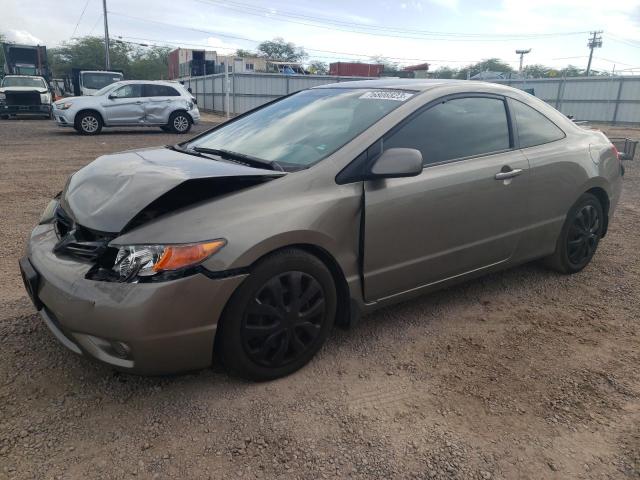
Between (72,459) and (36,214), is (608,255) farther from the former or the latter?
(36,214)

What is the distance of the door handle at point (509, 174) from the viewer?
3361mm

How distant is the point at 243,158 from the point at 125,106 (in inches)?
543

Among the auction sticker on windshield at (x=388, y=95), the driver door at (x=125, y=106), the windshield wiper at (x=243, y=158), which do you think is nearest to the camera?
the windshield wiper at (x=243, y=158)

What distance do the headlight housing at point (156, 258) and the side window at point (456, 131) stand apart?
1266 mm

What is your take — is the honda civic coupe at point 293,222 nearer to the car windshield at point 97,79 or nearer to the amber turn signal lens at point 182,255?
the amber turn signal lens at point 182,255

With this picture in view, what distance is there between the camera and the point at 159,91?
1590cm

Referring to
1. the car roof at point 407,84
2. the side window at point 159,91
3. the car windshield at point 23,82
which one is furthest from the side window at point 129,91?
the car roof at point 407,84

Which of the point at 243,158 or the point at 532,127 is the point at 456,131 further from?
the point at 243,158

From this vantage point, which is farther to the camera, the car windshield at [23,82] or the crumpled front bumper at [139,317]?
the car windshield at [23,82]

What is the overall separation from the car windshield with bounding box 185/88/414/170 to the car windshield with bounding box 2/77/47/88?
20.5 meters

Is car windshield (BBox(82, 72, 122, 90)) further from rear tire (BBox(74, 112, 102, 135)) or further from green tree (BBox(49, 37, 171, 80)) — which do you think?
green tree (BBox(49, 37, 171, 80))

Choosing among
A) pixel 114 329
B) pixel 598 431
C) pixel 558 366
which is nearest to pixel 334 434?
pixel 114 329

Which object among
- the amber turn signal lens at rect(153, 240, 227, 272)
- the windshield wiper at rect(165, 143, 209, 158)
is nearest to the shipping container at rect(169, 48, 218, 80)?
the windshield wiper at rect(165, 143, 209, 158)

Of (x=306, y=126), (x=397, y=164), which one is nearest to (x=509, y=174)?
(x=397, y=164)
